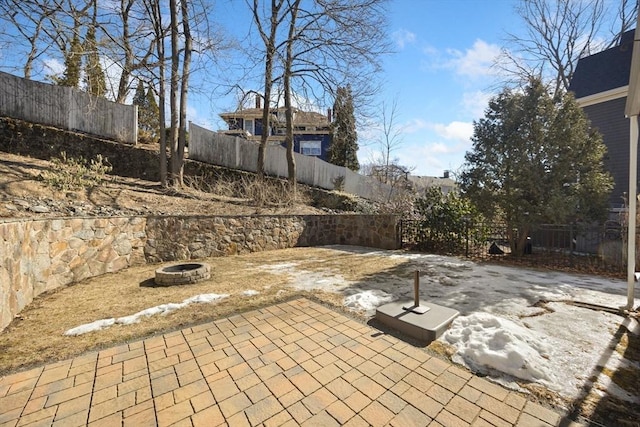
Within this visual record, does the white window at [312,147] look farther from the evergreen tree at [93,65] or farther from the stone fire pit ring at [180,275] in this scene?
the stone fire pit ring at [180,275]

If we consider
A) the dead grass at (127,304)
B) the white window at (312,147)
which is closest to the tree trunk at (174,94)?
the dead grass at (127,304)

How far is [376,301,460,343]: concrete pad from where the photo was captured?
9.12 ft

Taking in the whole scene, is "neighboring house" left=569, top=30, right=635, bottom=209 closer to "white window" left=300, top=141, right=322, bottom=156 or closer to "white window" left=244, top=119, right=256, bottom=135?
"white window" left=300, top=141, right=322, bottom=156

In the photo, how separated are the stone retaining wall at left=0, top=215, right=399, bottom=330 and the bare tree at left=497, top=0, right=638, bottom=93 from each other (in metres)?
12.7

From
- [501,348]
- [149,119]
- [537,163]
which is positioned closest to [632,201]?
[501,348]

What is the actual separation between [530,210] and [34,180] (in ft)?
36.0


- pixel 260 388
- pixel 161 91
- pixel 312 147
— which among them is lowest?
pixel 260 388

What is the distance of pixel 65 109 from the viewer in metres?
8.40

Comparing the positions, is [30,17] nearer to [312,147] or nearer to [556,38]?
[312,147]

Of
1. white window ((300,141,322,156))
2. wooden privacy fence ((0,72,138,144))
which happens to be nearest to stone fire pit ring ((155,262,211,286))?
wooden privacy fence ((0,72,138,144))

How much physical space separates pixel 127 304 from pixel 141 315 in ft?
1.68

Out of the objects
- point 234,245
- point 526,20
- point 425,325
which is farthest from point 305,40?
point 526,20

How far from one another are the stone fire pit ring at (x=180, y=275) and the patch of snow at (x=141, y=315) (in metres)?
0.70

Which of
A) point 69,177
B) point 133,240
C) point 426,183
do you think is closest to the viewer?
point 133,240
